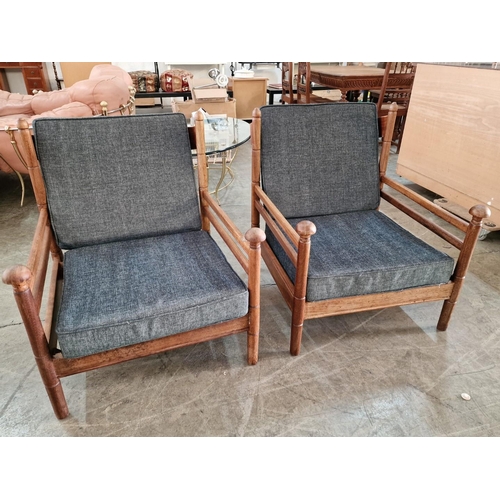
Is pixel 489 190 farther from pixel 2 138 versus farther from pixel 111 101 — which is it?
pixel 2 138

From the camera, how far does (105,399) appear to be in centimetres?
138

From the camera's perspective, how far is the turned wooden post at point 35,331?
38.9 inches

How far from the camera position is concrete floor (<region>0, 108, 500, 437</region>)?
129 centimetres

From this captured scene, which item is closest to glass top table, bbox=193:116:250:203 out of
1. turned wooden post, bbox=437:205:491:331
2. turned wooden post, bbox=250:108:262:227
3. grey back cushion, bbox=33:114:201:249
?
turned wooden post, bbox=250:108:262:227

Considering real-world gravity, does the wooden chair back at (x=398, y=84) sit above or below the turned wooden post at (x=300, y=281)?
above

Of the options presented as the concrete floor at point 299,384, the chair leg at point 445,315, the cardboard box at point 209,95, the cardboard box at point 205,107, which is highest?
the cardboard box at point 209,95

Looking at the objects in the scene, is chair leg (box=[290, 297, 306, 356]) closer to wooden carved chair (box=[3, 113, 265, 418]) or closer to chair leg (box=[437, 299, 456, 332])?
wooden carved chair (box=[3, 113, 265, 418])

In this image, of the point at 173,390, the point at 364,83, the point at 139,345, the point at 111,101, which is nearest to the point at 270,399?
the point at 173,390

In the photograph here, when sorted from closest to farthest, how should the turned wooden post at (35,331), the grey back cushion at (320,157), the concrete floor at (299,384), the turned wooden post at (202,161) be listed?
the turned wooden post at (35,331)
the concrete floor at (299,384)
the turned wooden post at (202,161)
the grey back cushion at (320,157)

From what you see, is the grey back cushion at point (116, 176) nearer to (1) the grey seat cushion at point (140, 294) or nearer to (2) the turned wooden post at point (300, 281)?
(1) the grey seat cushion at point (140, 294)

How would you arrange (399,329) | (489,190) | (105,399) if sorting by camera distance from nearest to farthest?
(105,399)
(399,329)
(489,190)

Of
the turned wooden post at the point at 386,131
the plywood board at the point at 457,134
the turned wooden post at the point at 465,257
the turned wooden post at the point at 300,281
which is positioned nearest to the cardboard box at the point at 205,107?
the plywood board at the point at 457,134

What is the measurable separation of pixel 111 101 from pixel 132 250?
1.90m

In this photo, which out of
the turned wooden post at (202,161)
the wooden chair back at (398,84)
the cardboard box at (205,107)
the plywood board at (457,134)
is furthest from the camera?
the wooden chair back at (398,84)
